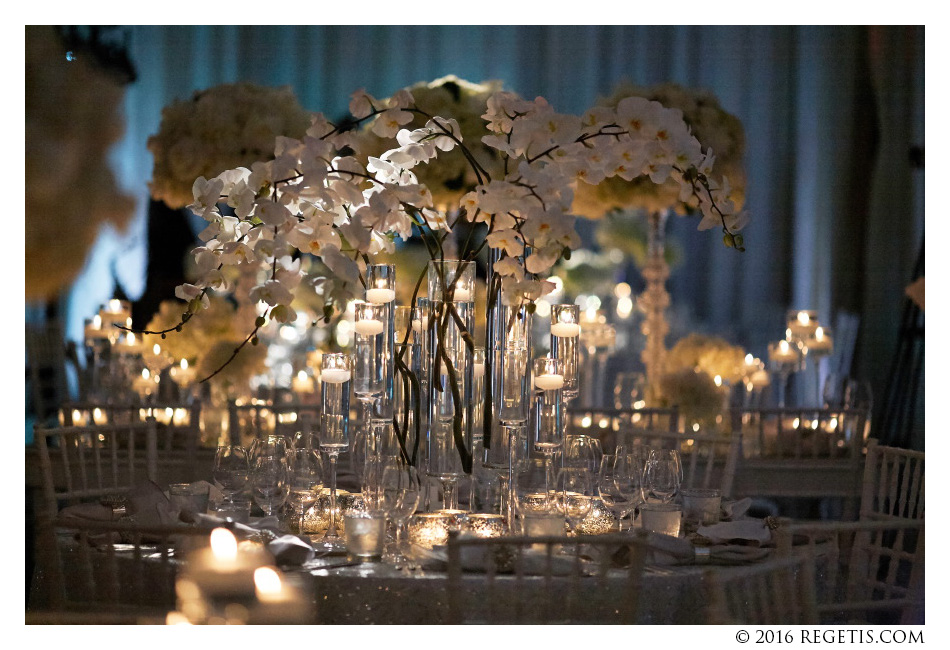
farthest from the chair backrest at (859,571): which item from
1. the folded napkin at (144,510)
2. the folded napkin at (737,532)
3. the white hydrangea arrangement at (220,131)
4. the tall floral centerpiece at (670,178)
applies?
the white hydrangea arrangement at (220,131)

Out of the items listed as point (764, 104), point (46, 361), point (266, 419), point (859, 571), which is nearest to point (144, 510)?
point (859, 571)

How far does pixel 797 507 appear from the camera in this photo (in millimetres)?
4902

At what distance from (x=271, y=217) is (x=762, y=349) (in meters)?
4.90

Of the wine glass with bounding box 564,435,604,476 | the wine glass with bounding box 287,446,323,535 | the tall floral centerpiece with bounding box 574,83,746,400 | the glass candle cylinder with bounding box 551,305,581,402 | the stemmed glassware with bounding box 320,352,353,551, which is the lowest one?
the wine glass with bounding box 287,446,323,535

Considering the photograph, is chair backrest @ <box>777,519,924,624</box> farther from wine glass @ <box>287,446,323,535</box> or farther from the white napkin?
wine glass @ <box>287,446,323,535</box>

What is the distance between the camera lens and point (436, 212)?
6.59ft

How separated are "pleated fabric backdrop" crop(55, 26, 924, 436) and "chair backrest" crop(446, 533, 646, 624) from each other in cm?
459

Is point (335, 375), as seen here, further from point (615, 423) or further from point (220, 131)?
point (615, 423)

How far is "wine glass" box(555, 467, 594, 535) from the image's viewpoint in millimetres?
2141

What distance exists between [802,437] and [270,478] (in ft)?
8.62

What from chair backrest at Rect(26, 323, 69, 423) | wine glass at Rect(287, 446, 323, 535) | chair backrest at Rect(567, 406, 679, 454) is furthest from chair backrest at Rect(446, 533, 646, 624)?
chair backrest at Rect(26, 323, 69, 423)

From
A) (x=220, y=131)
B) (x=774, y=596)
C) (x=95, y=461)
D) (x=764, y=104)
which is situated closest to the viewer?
(x=774, y=596)
